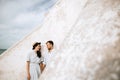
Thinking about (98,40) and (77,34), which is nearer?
(98,40)

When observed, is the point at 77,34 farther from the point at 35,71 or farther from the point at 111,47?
the point at 35,71

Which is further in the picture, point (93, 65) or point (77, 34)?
point (77, 34)

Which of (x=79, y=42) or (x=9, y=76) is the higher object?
(x=9, y=76)

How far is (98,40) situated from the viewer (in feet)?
3.53

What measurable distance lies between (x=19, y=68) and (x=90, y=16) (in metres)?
4.20

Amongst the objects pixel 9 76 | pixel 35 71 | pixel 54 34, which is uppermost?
pixel 54 34

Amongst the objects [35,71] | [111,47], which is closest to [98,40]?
[111,47]

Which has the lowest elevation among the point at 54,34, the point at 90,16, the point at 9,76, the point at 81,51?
the point at 81,51

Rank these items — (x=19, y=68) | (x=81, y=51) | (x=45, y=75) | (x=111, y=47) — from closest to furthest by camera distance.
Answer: (x=111, y=47), (x=81, y=51), (x=45, y=75), (x=19, y=68)

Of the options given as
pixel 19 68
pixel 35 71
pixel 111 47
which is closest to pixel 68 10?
pixel 35 71

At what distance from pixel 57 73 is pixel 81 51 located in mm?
183

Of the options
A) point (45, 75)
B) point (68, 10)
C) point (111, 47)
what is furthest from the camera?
point (68, 10)

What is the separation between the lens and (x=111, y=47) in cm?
100

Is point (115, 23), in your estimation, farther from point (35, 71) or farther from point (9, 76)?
point (9, 76)
